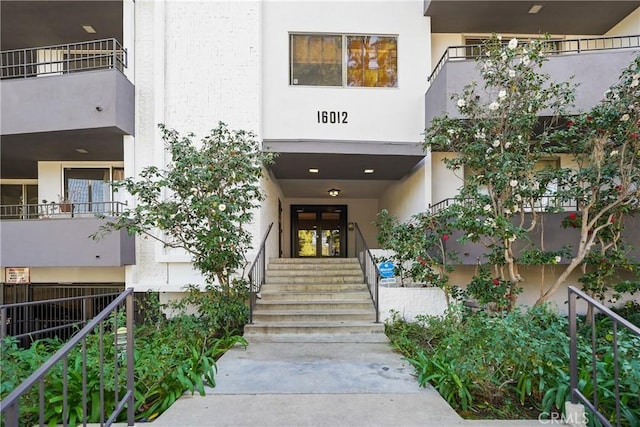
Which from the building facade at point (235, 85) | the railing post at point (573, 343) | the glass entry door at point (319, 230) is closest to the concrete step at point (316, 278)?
the building facade at point (235, 85)

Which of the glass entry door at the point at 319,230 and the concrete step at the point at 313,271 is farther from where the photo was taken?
the glass entry door at the point at 319,230

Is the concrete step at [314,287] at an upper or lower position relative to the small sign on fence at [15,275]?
lower

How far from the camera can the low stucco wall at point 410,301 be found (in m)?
6.73

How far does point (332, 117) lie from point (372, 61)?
5.30 feet

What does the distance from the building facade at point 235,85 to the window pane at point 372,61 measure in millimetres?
30

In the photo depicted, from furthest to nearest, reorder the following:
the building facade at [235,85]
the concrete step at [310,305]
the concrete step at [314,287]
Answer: the concrete step at [314,287] → the building facade at [235,85] → the concrete step at [310,305]

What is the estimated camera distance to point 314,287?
739 centimetres

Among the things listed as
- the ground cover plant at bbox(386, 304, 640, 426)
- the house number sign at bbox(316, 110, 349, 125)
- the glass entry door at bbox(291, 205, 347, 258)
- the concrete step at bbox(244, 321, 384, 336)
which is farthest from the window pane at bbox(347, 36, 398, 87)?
the glass entry door at bbox(291, 205, 347, 258)

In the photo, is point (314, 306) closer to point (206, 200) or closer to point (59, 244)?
point (206, 200)

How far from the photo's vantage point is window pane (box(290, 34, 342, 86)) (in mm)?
8062

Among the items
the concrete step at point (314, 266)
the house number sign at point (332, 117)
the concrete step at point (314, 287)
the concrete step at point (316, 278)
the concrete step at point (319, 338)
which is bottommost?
the concrete step at point (319, 338)

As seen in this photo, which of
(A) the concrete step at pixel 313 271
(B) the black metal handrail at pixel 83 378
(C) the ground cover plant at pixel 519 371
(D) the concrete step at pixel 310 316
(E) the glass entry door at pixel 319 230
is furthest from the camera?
(E) the glass entry door at pixel 319 230

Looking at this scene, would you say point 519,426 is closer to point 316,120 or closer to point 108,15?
point 316,120

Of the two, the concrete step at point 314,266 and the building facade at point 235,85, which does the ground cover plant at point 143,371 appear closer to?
the building facade at point 235,85
